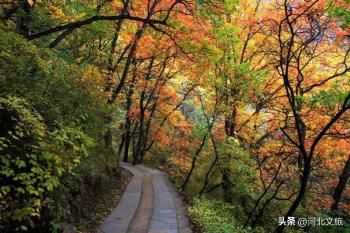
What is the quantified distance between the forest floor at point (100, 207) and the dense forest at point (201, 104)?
239 millimetres

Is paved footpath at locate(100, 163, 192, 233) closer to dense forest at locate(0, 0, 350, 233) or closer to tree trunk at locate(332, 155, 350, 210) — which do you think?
dense forest at locate(0, 0, 350, 233)

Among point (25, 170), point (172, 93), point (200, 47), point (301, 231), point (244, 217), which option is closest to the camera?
point (25, 170)

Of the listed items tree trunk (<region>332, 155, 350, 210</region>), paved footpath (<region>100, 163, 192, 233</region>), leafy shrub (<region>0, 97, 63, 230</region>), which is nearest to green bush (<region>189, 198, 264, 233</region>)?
paved footpath (<region>100, 163, 192, 233</region>)

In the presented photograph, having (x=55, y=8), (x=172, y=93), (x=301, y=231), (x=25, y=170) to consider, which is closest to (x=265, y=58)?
(x=172, y=93)

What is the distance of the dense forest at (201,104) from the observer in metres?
5.54

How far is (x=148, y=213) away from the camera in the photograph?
1166 cm

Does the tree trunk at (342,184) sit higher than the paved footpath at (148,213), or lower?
higher

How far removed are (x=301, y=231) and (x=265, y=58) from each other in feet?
35.8

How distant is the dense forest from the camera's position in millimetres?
5543

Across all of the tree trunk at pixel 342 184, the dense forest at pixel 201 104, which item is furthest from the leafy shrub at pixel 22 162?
the tree trunk at pixel 342 184

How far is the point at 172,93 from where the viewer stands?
2717cm

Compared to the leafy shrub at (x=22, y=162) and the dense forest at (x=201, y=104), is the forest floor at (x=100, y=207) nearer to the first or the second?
the dense forest at (x=201, y=104)

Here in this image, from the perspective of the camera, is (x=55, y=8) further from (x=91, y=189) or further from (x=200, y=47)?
(x=91, y=189)

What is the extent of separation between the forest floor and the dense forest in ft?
0.78
